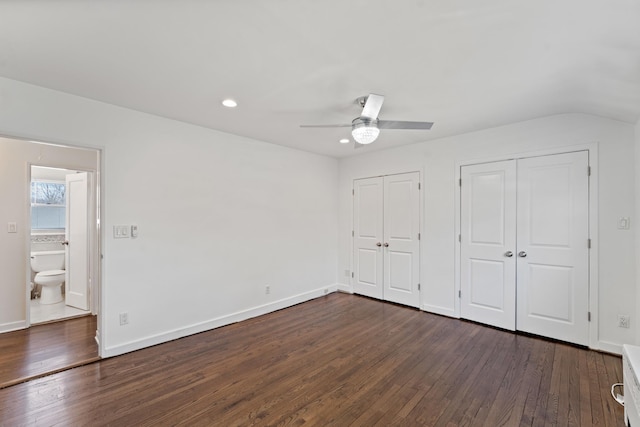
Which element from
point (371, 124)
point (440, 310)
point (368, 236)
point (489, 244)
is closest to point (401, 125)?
point (371, 124)

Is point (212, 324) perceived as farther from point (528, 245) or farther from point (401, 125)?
point (528, 245)

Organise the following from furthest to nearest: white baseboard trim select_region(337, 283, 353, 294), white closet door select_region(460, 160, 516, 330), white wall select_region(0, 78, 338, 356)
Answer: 1. white baseboard trim select_region(337, 283, 353, 294)
2. white closet door select_region(460, 160, 516, 330)
3. white wall select_region(0, 78, 338, 356)

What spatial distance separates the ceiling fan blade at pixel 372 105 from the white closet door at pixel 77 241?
404 cm

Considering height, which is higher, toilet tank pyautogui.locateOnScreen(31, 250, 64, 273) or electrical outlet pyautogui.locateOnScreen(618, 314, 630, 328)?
toilet tank pyautogui.locateOnScreen(31, 250, 64, 273)

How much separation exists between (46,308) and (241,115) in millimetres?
4104

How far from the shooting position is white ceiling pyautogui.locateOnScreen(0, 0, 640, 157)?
4.98 ft

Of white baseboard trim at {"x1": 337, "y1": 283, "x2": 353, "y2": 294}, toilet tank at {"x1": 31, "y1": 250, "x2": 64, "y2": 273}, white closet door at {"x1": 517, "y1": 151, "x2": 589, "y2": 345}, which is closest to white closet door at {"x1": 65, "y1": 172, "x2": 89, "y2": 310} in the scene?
toilet tank at {"x1": 31, "y1": 250, "x2": 64, "y2": 273}

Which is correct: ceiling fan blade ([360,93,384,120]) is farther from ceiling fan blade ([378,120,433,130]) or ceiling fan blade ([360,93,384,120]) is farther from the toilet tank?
the toilet tank

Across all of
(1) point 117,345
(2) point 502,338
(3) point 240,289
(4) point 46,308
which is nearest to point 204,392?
(1) point 117,345

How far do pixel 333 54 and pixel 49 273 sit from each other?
5.17 meters

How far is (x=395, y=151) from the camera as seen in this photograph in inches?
176

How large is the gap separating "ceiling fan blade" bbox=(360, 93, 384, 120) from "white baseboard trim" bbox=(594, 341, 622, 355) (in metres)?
3.22

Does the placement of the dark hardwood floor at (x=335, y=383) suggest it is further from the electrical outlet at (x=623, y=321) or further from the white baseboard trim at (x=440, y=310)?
the white baseboard trim at (x=440, y=310)

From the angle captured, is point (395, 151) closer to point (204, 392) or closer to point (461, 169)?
point (461, 169)
